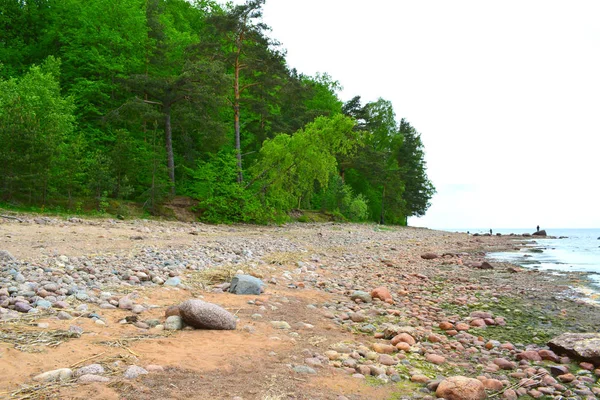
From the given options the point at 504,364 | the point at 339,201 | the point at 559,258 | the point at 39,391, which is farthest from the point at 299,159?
the point at 39,391

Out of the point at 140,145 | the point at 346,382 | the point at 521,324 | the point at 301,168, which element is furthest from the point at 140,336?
the point at 140,145

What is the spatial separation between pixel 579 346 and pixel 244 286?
Result: 454 centimetres

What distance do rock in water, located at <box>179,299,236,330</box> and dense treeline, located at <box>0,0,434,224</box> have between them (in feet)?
57.0

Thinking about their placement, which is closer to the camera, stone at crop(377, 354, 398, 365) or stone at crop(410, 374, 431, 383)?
stone at crop(410, 374, 431, 383)

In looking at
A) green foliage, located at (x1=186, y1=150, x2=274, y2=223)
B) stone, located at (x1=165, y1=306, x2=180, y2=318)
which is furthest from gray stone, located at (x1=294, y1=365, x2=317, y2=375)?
green foliage, located at (x1=186, y1=150, x2=274, y2=223)

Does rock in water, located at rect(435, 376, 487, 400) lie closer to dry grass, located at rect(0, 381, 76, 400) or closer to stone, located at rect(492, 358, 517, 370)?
stone, located at rect(492, 358, 517, 370)

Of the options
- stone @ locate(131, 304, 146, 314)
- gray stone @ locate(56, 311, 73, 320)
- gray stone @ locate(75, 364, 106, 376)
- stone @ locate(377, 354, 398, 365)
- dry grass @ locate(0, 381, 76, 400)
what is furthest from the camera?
stone @ locate(131, 304, 146, 314)

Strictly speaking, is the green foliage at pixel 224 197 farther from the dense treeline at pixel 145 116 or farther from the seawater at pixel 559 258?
the seawater at pixel 559 258

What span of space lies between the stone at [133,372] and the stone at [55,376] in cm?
39

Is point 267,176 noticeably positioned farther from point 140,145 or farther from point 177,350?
point 177,350

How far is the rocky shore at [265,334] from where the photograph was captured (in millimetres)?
3086

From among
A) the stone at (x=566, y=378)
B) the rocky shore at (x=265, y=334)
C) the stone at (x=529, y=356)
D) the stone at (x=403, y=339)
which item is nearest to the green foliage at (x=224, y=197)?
the rocky shore at (x=265, y=334)

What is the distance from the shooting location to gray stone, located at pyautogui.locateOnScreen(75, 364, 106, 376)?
2.93m

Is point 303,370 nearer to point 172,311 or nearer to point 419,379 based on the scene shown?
point 419,379
